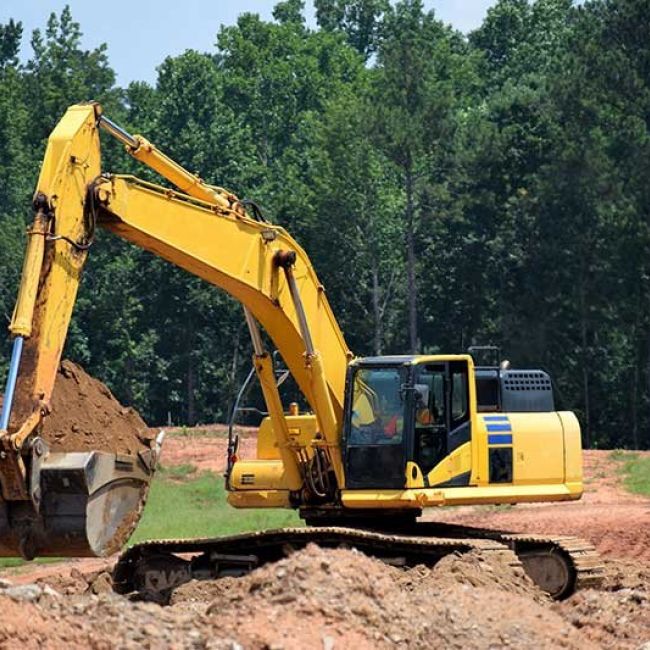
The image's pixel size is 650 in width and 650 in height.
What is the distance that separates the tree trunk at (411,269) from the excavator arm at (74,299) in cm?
4378

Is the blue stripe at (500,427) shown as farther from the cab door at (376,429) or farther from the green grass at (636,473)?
the green grass at (636,473)

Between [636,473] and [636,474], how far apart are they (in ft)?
0.52

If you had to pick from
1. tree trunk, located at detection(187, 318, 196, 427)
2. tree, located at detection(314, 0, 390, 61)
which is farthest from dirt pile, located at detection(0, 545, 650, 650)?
tree, located at detection(314, 0, 390, 61)

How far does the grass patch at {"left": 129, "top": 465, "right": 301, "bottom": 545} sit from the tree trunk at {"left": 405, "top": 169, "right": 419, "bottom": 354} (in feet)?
75.9

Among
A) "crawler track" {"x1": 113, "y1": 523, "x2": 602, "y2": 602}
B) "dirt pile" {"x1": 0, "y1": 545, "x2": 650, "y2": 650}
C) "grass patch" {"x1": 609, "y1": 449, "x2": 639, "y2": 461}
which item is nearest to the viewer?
"dirt pile" {"x1": 0, "y1": 545, "x2": 650, "y2": 650}

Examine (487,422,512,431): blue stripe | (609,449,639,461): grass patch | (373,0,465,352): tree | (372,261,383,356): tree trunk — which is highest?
(373,0,465,352): tree

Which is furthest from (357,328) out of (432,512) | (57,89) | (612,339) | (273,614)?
(273,614)

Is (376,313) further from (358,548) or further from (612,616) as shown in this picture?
(612,616)

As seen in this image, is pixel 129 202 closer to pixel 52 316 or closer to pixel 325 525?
pixel 52 316

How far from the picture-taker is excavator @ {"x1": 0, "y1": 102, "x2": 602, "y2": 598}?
1670 cm

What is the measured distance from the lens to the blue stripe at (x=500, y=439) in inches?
739

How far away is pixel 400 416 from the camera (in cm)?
1838

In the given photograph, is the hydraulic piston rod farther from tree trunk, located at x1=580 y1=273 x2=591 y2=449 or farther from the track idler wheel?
tree trunk, located at x1=580 y1=273 x2=591 y2=449

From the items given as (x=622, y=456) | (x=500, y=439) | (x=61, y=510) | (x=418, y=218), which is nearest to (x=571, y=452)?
(x=500, y=439)
